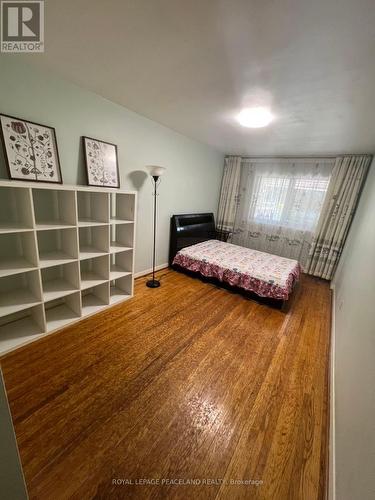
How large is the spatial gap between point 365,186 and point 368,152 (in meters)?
0.52

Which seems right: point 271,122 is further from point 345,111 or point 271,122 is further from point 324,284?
point 324,284

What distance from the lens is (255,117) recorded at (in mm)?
2260

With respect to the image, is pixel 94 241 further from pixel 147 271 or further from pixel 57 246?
pixel 147 271

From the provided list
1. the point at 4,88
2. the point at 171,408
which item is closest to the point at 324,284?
the point at 171,408

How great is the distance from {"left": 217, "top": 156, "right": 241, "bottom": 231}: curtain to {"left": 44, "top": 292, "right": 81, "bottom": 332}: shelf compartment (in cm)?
366

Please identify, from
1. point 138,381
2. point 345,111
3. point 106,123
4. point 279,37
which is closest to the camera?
point 279,37

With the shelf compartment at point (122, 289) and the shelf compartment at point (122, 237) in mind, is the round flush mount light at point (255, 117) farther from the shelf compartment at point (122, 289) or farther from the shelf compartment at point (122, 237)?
the shelf compartment at point (122, 289)

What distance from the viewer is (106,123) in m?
2.31

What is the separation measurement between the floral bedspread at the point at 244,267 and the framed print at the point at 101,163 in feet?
5.42

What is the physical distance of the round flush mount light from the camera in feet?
6.92

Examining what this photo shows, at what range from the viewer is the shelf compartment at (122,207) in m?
2.39

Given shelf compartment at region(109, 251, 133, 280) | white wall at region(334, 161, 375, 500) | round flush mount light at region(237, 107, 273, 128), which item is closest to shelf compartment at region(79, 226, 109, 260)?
shelf compartment at region(109, 251, 133, 280)

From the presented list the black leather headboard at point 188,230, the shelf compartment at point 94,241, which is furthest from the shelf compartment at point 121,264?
the black leather headboard at point 188,230

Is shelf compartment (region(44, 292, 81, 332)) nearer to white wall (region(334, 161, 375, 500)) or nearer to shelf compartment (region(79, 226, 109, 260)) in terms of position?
shelf compartment (region(79, 226, 109, 260))
